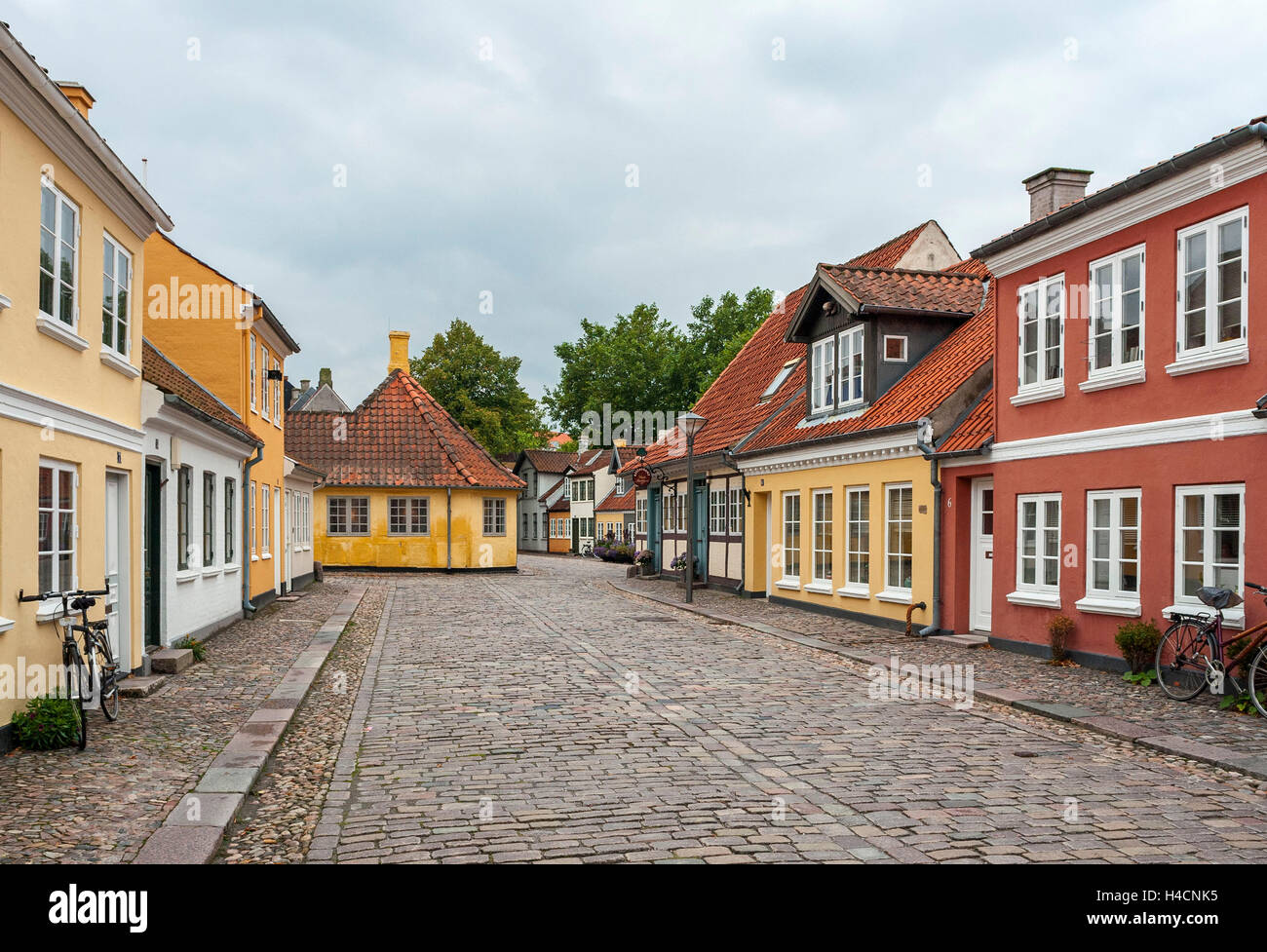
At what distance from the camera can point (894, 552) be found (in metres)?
17.3

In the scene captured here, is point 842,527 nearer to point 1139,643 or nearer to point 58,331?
point 1139,643

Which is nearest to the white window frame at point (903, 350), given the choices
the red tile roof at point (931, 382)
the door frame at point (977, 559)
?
the red tile roof at point (931, 382)

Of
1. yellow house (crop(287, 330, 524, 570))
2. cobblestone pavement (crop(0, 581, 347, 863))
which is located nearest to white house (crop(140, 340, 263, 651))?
cobblestone pavement (crop(0, 581, 347, 863))

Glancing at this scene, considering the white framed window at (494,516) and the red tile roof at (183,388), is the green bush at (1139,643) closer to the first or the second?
the red tile roof at (183,388)

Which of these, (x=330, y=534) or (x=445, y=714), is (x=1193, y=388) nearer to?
(x=445, y=714)

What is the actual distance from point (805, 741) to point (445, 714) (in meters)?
3.24

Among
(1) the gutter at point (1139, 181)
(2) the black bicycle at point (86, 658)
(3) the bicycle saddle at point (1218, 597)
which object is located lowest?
(2) the black bicycle at point (86, 658)

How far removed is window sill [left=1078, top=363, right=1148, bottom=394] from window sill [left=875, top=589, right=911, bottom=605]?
16.4ft

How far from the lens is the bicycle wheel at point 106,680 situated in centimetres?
899

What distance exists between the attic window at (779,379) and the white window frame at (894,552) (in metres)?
8.44

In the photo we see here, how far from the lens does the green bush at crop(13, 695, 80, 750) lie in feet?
25.4

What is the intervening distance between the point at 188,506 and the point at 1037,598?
1112cm

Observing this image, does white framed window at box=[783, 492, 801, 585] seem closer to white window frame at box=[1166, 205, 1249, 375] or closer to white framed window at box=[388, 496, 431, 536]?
white window frame at box=[1166, 205, 1249, 375]

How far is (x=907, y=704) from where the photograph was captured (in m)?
10.3
